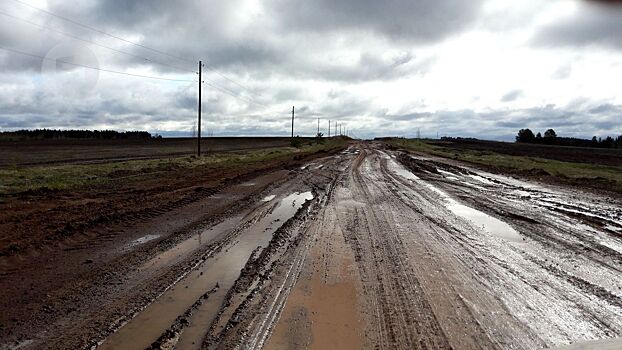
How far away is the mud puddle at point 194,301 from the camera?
12.3ft

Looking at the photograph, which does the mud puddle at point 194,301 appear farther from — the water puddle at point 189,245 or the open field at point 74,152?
the open field at point 74,152

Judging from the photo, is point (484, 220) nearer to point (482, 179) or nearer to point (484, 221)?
point (484, 221)

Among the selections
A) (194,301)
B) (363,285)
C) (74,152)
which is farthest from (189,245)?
(74,152)

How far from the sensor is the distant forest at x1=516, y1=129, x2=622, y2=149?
86.6 m

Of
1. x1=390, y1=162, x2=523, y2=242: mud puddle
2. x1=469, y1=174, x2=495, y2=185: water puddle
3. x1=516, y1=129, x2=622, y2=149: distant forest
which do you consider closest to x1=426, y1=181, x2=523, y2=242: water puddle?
x1=390, y1=162, x2=523, y2=242: mud puddle

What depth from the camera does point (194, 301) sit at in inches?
181

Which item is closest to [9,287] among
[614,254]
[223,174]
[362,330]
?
[362,330]

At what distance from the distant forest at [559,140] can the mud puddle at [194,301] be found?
98188 mm

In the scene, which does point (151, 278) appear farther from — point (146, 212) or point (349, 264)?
point (146, 212)

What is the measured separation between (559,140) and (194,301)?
116 meters

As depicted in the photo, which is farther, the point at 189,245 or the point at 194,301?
the point at 189,245

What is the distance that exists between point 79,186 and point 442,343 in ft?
43.4

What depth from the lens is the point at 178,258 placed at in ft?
20.4

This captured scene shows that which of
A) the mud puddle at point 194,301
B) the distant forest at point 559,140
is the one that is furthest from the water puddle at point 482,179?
the distant forest at point 559,140
